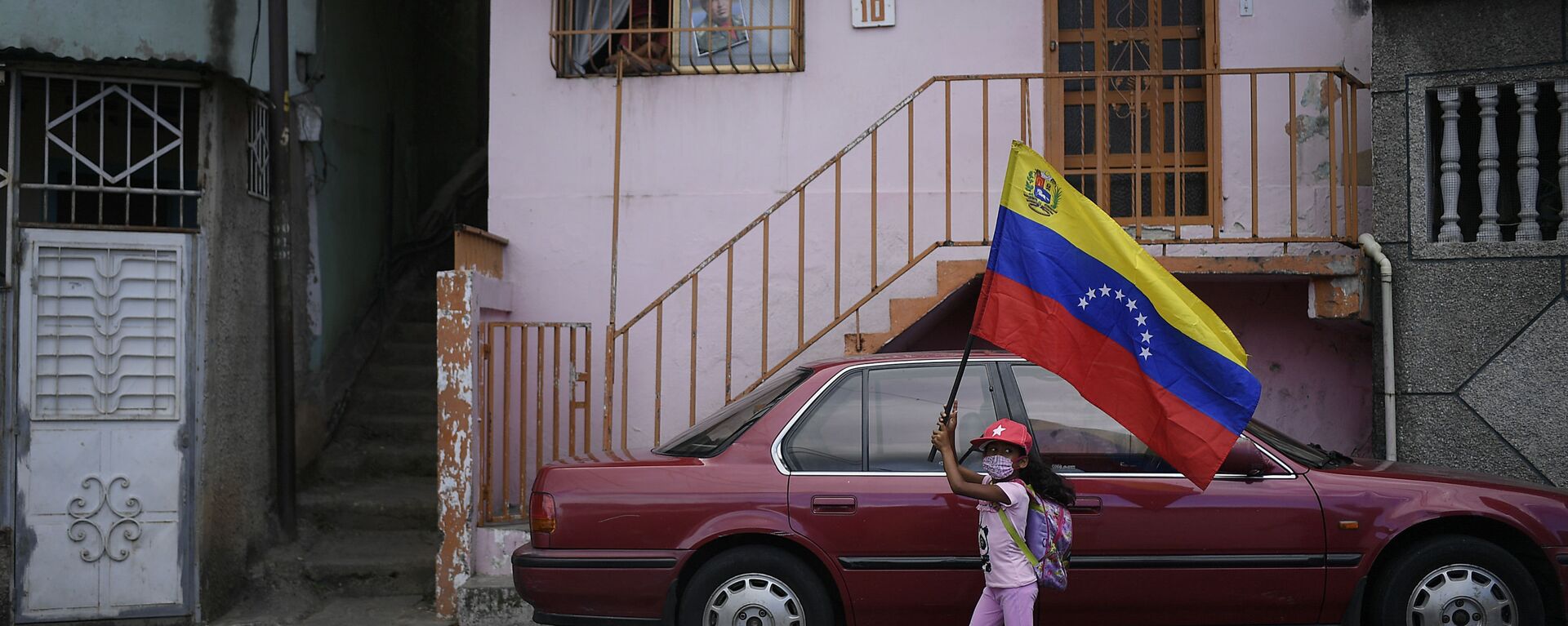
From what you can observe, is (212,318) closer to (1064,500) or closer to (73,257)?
(73,257)

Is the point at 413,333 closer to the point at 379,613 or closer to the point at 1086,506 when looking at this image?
the point at 379,613

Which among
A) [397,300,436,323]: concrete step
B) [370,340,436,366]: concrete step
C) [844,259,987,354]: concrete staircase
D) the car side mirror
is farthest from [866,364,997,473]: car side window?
[397,300,436,323]: concrete step

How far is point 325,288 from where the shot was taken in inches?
333

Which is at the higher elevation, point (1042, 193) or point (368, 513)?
point (1042, 193)

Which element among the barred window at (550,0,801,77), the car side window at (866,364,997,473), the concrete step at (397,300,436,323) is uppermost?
the barred window at (550,0,801,77)

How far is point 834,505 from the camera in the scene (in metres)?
4.98

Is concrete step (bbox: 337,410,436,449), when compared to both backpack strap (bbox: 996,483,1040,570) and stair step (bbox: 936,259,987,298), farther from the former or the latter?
backpack strap (bbox: 996,483,1040,570)

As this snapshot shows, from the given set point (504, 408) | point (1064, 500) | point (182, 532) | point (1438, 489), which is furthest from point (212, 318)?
point (1438, 489)

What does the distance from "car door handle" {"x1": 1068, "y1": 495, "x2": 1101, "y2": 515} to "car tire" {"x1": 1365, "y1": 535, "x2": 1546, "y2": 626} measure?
1.24m

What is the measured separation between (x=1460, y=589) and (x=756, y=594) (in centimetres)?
284

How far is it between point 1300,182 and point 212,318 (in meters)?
6.47

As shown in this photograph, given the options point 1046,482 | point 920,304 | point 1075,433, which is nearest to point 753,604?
point 1046,482

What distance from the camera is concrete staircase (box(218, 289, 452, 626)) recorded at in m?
7.03

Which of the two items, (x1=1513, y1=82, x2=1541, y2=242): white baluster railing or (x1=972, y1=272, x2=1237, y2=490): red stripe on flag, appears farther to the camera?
(x1=1513, y1=82, x2=1541, y2=242): white baluster railing
